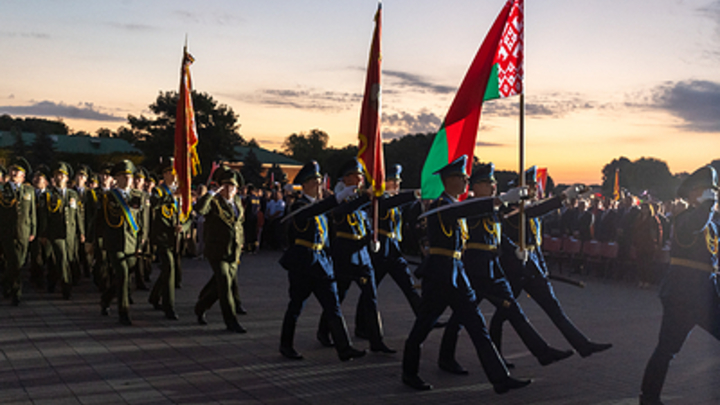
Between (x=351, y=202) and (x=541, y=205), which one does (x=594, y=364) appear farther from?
(x=351, y=202)

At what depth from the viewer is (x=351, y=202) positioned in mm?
5809

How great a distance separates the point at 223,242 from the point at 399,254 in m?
2.20

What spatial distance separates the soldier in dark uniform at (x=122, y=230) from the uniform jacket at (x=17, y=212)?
6.86ft

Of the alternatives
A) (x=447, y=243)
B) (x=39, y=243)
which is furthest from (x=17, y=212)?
(x=447, y=243)

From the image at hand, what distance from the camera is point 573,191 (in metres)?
5.77

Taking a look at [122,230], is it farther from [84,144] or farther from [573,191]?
[84,144]

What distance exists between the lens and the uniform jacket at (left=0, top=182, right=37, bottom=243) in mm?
9781

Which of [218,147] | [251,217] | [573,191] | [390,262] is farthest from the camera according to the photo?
[218,147]

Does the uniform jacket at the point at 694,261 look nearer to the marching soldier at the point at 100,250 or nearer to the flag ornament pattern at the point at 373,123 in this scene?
the flag ornament pattern at the point at 373,123

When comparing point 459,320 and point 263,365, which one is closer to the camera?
point 459,320

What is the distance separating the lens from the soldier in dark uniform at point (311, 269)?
639 cm

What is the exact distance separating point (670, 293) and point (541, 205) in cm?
147

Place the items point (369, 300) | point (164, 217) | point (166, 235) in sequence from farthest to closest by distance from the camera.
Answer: point (164, 217)
point (166, 235)
point (369, 300)

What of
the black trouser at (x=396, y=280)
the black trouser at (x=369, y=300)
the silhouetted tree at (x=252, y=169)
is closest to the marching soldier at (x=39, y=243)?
the black trouser at (x=396, y=280)
